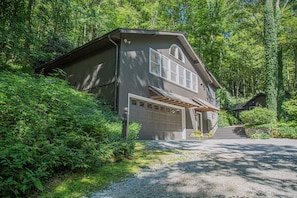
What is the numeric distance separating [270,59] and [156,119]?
1248cm

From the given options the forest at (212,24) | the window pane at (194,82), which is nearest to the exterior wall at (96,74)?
the forest at (212,24)

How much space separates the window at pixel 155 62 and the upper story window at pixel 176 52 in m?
1.65

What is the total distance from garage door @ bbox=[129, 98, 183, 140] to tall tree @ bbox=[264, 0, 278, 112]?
819 cm

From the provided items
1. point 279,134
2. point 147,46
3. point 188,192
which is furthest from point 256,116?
point 188,192

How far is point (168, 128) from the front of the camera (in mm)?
13109

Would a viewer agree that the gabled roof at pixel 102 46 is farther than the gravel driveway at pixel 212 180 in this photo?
Yes

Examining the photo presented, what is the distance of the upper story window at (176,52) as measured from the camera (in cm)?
1370

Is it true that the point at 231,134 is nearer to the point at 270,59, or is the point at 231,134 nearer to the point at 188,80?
the point at 188,80

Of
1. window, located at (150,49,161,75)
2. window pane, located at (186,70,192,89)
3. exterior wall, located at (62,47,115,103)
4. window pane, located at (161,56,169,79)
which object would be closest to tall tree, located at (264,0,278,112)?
window pane, located at (186,70,192,89)

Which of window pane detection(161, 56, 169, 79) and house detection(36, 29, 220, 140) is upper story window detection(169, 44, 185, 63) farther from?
window pane detection(161, 56, 169, 79)

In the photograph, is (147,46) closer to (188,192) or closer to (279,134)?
(188,192)

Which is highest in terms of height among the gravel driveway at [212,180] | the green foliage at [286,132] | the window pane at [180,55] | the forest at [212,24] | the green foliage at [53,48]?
the forest at [212,24]

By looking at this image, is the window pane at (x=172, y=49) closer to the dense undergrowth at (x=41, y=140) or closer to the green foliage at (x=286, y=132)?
the green foliage at (x=286, y=132)

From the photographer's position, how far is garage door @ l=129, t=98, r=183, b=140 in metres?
Result: 10.6
